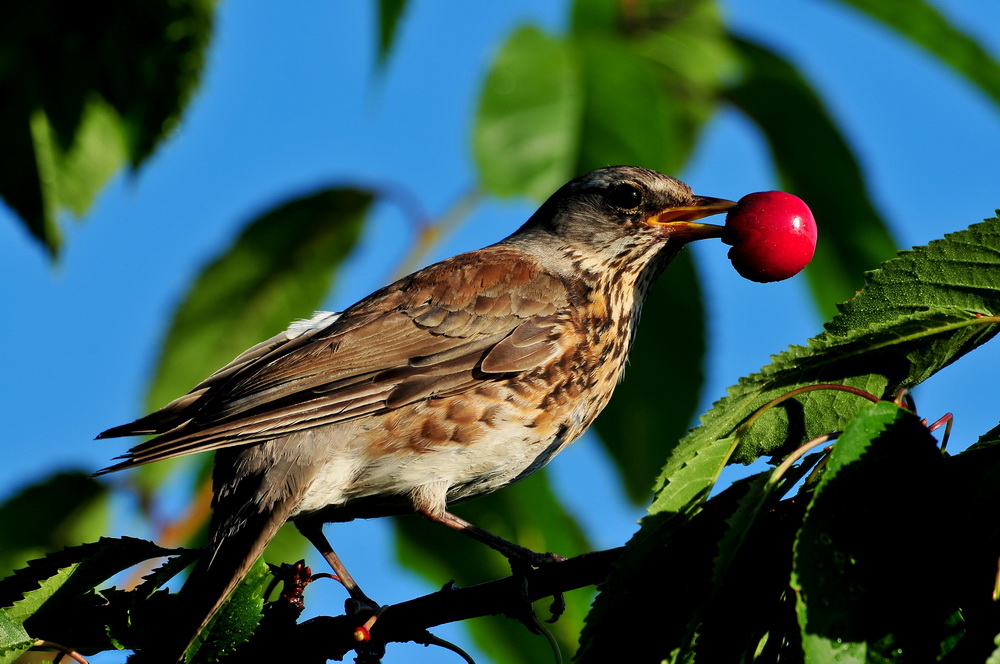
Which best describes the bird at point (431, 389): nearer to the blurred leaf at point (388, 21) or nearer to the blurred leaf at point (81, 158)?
the blurred leaf at point (81, 158)

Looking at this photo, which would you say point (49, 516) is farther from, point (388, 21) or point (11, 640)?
point (388, 21)

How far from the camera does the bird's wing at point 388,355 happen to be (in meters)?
4.20

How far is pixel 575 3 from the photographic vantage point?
4.75 m

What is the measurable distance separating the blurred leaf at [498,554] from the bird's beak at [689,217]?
4.17ft

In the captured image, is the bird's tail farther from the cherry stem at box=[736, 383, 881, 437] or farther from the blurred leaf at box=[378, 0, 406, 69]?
the blurred leaf at box=[378, 0, 406, 69]

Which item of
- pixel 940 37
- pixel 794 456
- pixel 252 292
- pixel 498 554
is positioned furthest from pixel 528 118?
pixel 794 456

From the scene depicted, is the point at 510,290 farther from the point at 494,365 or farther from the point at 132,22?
the point at 132,22

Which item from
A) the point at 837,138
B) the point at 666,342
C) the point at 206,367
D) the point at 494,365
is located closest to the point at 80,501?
the point at 206,367

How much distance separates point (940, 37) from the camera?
4.38 metres

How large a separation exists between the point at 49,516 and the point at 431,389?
1.66m

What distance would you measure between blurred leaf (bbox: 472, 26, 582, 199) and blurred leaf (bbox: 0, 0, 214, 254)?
1.11m

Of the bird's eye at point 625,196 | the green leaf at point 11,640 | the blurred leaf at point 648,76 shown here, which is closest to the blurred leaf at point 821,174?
the blurred leaf at point 648,76

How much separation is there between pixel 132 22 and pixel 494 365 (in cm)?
198

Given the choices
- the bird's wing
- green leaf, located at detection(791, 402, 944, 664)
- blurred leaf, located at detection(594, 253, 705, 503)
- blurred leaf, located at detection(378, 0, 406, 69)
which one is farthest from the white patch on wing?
green leaf, located at detection(791, 402, 944, 664)
